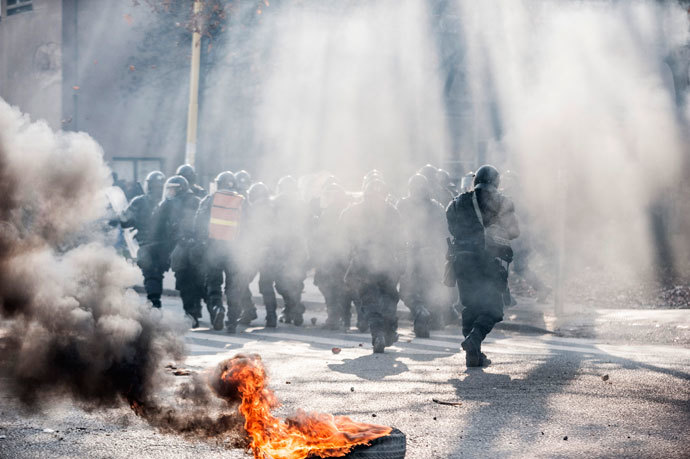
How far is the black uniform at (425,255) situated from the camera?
11367mm

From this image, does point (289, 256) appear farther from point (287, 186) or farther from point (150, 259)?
point (150, 259)

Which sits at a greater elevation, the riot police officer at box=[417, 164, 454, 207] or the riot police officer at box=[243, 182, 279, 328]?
the riot police officer at box=[417, 164, 454, 207]

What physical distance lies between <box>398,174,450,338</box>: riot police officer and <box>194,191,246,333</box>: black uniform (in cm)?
220

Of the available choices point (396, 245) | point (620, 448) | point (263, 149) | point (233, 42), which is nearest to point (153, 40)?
point (233, 42)

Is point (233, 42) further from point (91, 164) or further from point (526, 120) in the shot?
point (91, 164)

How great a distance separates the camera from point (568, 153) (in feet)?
64.9

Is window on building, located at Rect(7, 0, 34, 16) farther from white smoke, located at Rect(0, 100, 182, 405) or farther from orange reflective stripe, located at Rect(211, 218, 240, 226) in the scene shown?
white smoke, located at Rect(0, 100, 182, 405)

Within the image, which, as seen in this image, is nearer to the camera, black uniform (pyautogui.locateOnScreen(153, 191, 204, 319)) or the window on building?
black uniform (pyautogui.locateOnScreen(153, 191, 204, 319))

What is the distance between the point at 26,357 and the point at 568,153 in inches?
653

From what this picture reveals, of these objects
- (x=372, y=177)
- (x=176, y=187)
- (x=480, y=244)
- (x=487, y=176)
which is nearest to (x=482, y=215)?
(x=480, y=244)

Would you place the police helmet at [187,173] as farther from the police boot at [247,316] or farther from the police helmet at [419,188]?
the police helmet at [419,188]

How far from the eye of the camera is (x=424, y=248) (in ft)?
37.9

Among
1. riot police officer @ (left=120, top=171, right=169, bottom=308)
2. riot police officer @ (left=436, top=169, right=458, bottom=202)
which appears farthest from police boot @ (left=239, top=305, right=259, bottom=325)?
riot police officer @ (left=436, top=169, right=458, bottom=202)

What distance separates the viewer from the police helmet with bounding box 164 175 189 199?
12320 millimetres
